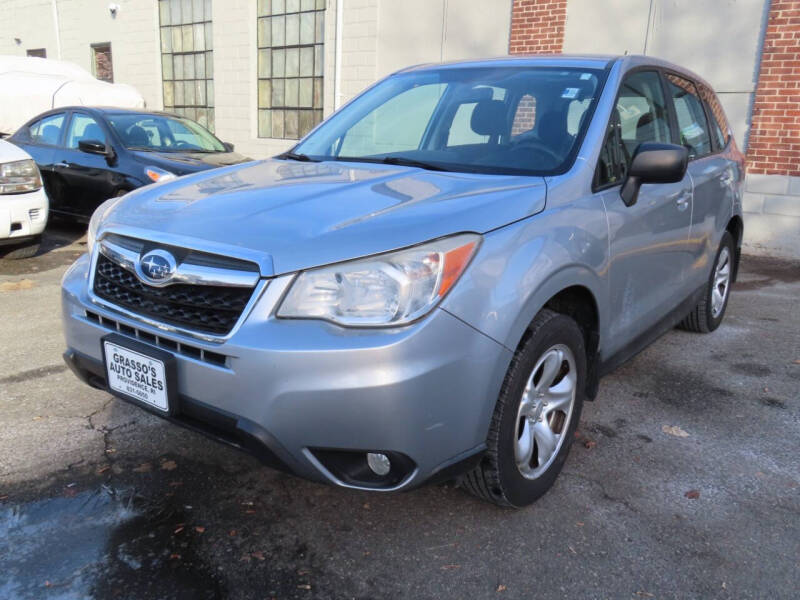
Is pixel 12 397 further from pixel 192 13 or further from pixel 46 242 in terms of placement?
pixel 192 13

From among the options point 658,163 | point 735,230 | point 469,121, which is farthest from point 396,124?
point 735,230

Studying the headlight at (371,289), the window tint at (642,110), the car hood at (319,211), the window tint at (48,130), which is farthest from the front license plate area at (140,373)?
the window tint at (48,130)

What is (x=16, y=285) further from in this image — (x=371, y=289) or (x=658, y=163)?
(x=658, y=163)

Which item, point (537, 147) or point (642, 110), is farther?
point (642, 110)

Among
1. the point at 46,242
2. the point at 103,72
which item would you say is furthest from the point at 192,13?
the point at 46,242

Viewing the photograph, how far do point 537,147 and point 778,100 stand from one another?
20.1 ft

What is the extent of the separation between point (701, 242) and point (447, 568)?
105 inches

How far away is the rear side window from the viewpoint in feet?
14.7

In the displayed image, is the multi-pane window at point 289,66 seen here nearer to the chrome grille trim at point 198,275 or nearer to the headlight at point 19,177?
the headlight at point 19,177

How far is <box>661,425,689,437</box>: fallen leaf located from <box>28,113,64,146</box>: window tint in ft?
24.7

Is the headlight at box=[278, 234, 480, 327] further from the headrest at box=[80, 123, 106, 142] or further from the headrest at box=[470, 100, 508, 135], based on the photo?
the headrest at box=[80, 123, 106, 142]

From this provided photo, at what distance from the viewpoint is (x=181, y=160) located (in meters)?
7.17

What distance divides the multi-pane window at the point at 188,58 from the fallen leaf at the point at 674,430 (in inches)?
501

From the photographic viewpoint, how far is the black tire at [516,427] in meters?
2.26
